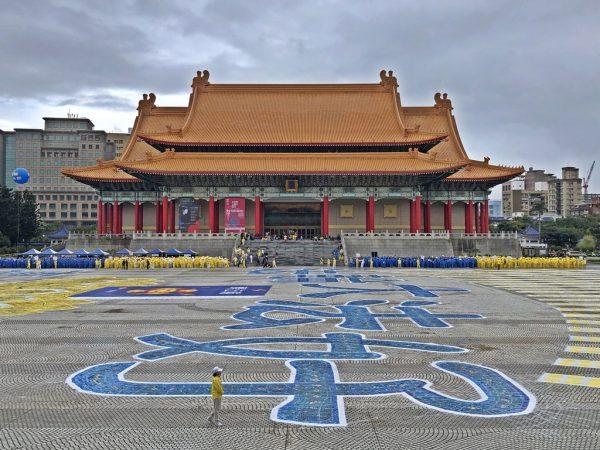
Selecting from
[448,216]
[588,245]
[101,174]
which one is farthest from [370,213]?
[588,245]

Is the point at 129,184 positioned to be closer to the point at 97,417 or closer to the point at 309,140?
the point at 309,140

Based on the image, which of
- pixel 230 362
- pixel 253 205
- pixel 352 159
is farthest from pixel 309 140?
pixel 230 362

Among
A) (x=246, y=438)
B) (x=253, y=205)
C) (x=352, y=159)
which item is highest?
(x=352, y=159)

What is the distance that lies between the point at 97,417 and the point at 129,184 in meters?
59.2

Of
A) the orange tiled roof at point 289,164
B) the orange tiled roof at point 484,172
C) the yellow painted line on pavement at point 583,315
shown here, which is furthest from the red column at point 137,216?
the yellow painted line on pavement at point 583,315

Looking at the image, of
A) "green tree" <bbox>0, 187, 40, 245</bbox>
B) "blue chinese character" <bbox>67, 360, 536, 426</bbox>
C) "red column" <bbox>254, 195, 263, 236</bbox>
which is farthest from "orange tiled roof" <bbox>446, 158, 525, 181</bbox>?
"green tree" <bbox>0, 187, 40, 245</bbox>

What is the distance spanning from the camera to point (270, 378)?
1157cm

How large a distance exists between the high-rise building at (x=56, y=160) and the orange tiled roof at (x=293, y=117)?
92.1m

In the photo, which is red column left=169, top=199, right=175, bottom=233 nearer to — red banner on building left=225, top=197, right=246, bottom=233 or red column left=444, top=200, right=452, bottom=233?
red banner on building left=225, top=197, right=246, bottom=233

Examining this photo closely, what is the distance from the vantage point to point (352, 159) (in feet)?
202

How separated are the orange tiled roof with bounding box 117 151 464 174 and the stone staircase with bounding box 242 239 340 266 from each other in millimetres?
8871

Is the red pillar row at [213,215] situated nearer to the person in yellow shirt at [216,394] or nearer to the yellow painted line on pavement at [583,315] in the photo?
the yellow painted line on pavement at [583,315]

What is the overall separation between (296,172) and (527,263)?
26.6 metres

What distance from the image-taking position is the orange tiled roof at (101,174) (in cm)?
6178
